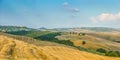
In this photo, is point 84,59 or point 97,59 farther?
point 97,59

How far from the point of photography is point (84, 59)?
3078 inches

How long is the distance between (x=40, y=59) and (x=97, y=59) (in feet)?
79.6

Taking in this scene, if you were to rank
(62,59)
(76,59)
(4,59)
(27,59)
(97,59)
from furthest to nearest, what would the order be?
(97,59) < (76,59) < (62,59) < (27,59) < (4,59)

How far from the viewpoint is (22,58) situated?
63656mm

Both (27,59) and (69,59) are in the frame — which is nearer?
(27,59)

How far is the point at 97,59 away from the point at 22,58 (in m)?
28.3

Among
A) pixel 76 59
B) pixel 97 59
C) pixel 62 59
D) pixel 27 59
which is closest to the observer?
pixel 27 59

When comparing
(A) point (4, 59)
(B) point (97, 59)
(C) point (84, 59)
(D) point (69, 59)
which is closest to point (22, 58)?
(A) point (4, 59)

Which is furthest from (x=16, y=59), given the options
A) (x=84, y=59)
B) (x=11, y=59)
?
(x=84, y=59)

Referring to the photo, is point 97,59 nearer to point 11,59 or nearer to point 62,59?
point 62,59

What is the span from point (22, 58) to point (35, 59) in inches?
119

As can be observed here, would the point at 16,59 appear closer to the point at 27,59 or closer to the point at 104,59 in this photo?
the point at 27,59

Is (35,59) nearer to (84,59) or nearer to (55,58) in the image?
(55,58)

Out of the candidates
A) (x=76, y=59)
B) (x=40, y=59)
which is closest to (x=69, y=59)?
(x=76, y=59)
